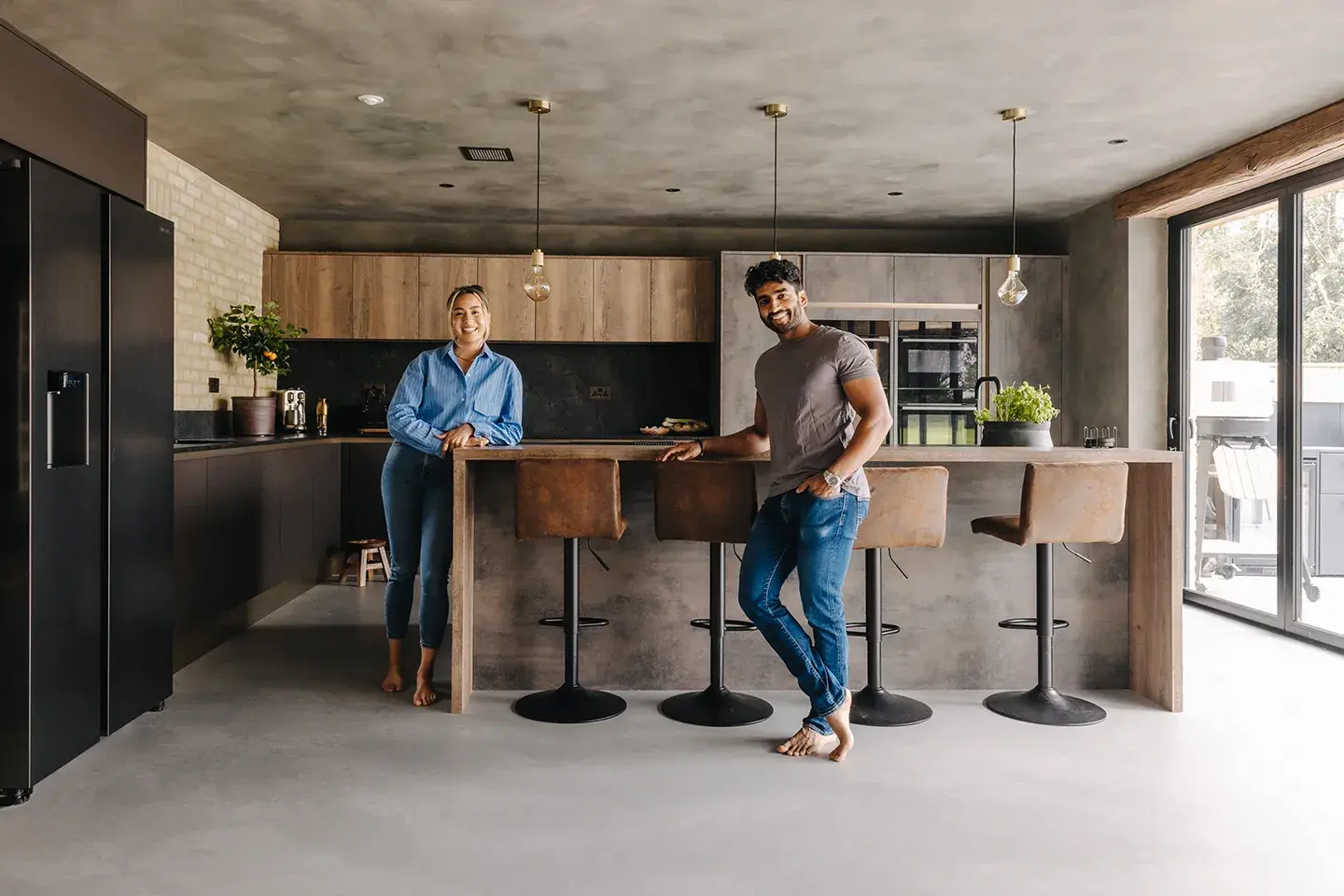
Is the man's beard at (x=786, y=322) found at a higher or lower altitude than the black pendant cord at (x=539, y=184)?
lower

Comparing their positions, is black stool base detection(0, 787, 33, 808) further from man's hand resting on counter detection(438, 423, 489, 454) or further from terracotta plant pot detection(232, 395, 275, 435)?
terracotta plant pot detection(232, 395, 275, 435)

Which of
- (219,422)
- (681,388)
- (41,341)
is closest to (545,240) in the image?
(681,388)

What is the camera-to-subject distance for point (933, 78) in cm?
393

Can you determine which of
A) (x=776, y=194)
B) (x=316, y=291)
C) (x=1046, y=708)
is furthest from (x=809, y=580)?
(x=316, y=291)

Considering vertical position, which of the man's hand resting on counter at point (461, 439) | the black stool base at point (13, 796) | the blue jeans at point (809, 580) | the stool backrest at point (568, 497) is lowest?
the black stool base at point (13, 796)

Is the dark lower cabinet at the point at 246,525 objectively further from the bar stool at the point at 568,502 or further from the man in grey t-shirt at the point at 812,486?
the man in grey t-shirt at the point at 812,486

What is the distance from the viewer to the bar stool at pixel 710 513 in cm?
325

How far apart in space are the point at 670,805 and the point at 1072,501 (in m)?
1.75

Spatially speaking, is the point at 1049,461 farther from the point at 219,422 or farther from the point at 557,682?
the point at 219,422

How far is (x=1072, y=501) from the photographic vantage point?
3.26 meters

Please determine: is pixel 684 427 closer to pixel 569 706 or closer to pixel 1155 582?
pixel 569 706

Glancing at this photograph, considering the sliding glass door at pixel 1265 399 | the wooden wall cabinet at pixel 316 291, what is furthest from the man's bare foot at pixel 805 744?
the wooden wall cabinet at pixel 316 291

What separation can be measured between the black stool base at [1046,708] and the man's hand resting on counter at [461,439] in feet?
6.98

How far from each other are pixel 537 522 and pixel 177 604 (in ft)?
5.69
